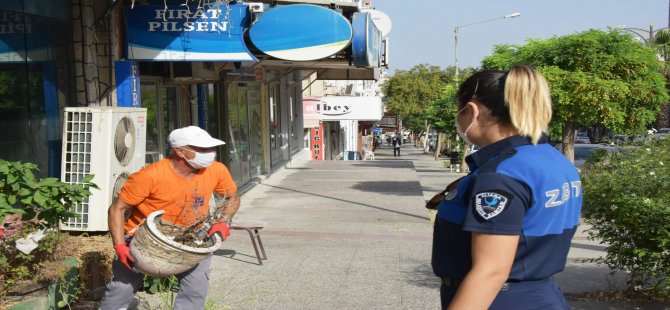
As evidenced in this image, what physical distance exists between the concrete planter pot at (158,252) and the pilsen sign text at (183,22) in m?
4.71

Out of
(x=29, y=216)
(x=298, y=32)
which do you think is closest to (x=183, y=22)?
(x=298, y=32)

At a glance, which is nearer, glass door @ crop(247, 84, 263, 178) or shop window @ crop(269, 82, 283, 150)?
glass door @ crop(247, 84, 263, 178)

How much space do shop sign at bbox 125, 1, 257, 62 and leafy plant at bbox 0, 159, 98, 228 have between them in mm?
3584

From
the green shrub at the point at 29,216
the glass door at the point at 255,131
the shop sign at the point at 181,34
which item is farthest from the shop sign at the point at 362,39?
the glass door at the point at 255,131

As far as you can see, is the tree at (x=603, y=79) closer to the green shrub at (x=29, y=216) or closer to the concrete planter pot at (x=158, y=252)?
the green shrub at (x=29, y=216)

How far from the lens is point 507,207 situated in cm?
231

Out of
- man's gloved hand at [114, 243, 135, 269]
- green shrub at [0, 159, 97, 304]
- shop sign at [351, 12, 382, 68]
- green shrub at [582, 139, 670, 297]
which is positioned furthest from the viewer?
shop sign at [351, 12, 382, 68]

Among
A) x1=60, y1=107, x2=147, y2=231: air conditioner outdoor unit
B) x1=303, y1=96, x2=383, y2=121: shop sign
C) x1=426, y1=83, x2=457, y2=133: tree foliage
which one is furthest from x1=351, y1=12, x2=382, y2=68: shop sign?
x1=426, y1=83, x2=457, y2=133: tree foliage

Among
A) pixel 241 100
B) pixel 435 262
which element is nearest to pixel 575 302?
pixel 435 262

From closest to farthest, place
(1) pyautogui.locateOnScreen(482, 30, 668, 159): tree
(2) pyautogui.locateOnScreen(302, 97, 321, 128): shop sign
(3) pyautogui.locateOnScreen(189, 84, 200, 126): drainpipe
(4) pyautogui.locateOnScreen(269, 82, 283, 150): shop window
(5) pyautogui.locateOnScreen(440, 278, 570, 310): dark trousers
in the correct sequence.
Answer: (5) pyautogui.locateOnScreen(440, 278, 570, 310): dark trousers → (1) pyautogui.locateOnScreen(482, 30, 668, 159): tree → (3) pyautogui.locateOnScreen(189, 84, 200, 126): drainpipe → (4) pyautogui.locateOnScreen(269, 82, 283, 150): shop window → (2) pyautogui.locateOnScreen(302, 97, 321, 128): shop sign

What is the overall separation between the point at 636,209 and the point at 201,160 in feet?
10.8

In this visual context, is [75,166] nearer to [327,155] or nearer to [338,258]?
[338,258]

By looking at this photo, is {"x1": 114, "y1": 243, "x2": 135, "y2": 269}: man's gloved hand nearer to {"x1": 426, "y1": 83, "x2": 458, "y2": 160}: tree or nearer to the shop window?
the shop window

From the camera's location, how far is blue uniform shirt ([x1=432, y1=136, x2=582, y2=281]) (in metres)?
2.33
